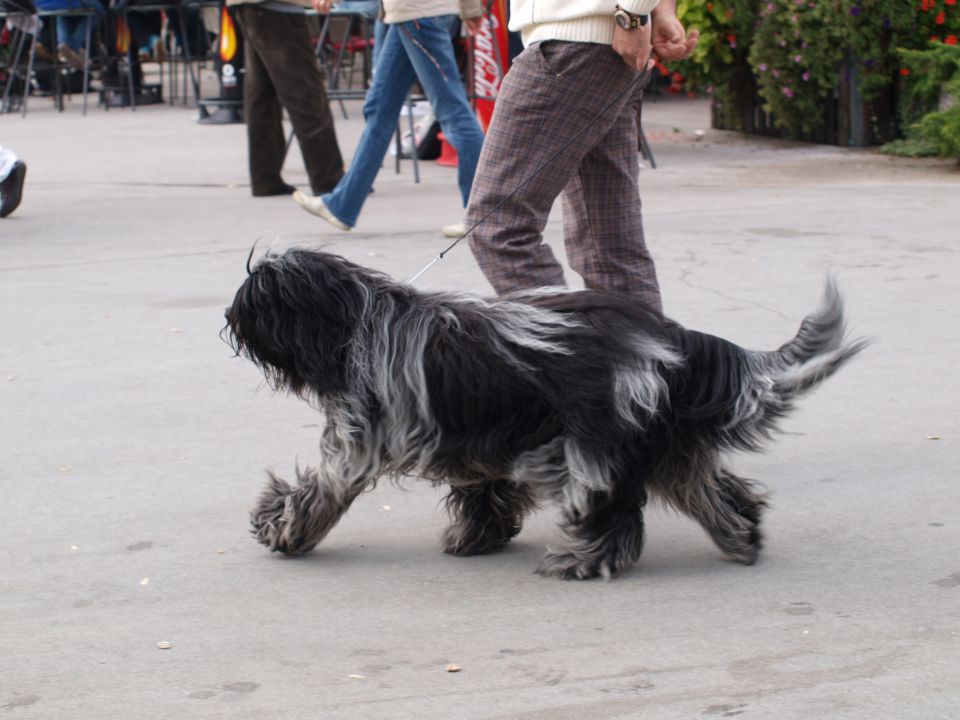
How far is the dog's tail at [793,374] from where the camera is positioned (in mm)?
3553

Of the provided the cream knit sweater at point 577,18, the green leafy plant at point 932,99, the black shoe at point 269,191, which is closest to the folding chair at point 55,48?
the black shoe at point 269,191

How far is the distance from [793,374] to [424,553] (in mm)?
1123

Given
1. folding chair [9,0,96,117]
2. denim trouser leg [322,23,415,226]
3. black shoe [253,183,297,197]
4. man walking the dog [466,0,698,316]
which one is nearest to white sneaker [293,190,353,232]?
denim trouser leg [322,23,415,226]

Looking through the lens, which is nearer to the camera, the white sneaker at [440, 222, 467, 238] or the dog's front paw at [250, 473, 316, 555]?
the dog's front paw at [250, 473, 316, 555]

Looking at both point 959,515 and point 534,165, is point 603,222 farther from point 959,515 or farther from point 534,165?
point 959,515

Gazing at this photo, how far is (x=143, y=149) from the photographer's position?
1281 cm

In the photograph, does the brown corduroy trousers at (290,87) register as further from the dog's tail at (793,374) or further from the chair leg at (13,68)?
the chair leg at (13,68)

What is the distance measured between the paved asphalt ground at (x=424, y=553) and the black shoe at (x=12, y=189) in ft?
3.11

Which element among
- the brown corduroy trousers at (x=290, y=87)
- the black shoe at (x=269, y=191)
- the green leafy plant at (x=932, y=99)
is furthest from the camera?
the black shoe at (x=269, y=191)

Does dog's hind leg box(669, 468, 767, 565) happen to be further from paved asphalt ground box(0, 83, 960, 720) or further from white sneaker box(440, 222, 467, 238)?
white sneaker box(440, 222, 467, 238)

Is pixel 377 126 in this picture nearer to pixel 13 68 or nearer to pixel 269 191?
pixel 269 191

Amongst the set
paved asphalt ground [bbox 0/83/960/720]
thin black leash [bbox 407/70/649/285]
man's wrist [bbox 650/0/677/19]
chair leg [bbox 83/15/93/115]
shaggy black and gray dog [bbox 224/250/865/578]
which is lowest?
paved asphalt ground [bbox 0/83/960/720]

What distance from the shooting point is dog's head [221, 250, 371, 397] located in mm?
3518

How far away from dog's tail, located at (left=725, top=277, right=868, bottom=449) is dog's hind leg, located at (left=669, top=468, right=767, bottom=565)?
166 mm
